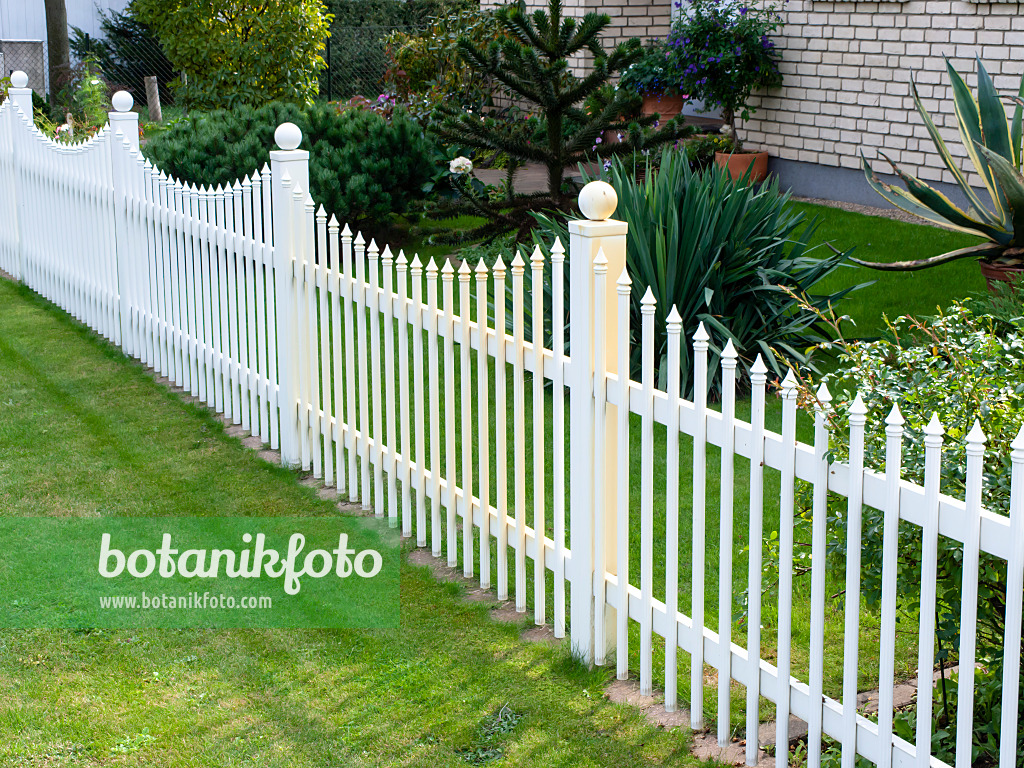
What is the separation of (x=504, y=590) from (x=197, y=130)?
7.00 metres

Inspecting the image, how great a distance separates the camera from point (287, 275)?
5559 mm

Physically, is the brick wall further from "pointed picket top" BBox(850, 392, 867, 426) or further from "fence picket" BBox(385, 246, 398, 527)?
"pointed picket top" BBox(850, 392, 867, 426)

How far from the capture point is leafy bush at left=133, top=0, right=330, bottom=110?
1606 cm

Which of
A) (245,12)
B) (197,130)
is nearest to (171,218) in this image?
(197,130)

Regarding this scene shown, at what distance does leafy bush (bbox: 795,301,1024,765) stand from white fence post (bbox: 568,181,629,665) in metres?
0.78

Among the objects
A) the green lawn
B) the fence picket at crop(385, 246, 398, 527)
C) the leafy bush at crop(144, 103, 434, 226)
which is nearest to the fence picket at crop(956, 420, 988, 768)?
the green lawn

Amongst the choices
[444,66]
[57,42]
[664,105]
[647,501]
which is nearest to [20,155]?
[647,501]

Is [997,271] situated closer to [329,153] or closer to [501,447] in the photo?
[501,447]

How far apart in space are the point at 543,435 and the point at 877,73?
932 centimetres

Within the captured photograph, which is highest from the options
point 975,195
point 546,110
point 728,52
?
point 728,52

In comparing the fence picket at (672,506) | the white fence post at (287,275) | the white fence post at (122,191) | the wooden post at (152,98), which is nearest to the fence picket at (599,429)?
the fence picket at (672,506)

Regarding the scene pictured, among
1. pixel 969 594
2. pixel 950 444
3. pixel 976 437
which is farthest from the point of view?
pixel 950 444

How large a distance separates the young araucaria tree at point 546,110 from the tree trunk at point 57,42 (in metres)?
14.9

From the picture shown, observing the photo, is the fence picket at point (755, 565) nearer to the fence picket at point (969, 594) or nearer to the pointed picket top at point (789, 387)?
the pointed picket top at point (789, 387)
